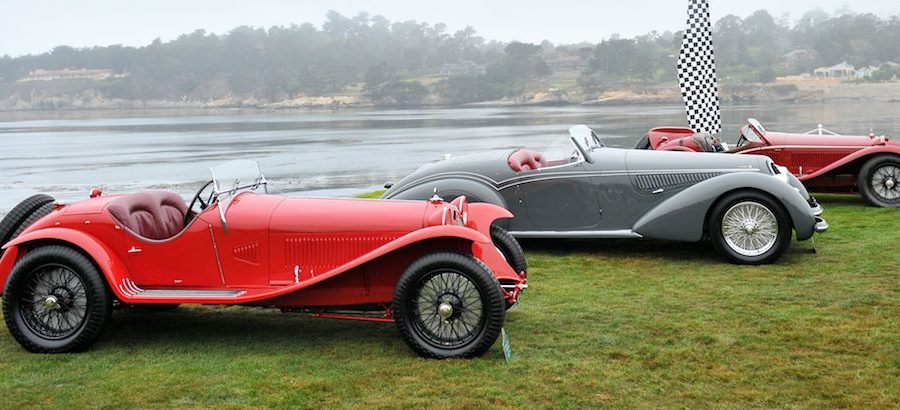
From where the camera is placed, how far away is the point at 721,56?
146125 mm

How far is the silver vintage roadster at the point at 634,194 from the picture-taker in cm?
862

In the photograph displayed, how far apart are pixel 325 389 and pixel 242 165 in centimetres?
205

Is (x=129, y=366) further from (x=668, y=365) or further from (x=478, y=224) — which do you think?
(x=668, y=365)

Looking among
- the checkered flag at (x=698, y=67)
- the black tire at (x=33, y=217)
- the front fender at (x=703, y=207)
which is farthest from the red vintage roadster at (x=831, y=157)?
the black tire at (x=33, y=217)

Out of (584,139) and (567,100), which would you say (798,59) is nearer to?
(567,100)

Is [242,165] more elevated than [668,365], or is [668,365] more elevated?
[242,165]

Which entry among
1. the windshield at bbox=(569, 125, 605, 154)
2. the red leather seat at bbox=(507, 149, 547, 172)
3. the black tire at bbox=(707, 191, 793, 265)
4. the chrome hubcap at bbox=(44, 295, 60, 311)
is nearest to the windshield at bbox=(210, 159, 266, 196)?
the chrome hubcap at bbox=(44, 295, 60, 311)

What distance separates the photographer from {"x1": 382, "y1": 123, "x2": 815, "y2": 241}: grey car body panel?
8984 mm

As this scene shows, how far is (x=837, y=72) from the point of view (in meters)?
128

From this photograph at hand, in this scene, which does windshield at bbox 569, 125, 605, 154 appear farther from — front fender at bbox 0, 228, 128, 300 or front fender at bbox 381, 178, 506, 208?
front fender at bbox 0, 228, 128, 300

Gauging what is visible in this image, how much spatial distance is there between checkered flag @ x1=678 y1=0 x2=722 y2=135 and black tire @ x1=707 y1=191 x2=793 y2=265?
8512mm

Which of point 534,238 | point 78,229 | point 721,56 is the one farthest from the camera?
point 721,56

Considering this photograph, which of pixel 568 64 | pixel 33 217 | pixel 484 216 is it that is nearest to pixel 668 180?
pixel 484 216

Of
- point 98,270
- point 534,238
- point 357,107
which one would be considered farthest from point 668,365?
point 357,107
